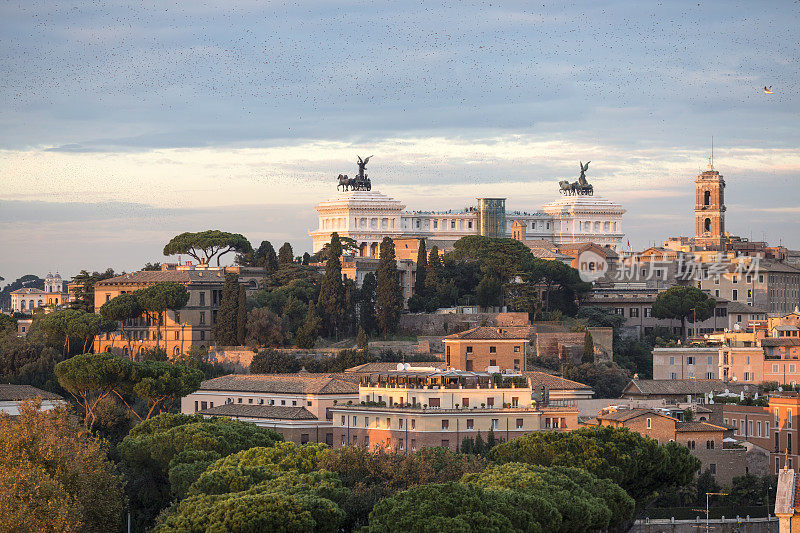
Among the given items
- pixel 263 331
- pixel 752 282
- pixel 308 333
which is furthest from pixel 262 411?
pixel 752 282

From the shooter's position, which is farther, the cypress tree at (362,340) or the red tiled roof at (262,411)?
the cypress tree at (362,340)

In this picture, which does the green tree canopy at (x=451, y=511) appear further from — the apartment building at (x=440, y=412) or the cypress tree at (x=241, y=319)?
the cypress tree at (x=241, y=319)

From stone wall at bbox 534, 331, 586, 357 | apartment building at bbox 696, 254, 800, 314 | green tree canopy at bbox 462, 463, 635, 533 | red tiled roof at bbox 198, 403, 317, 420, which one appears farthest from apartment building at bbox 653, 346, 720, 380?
green tree canopy at bbox 462, 463, 635, 533

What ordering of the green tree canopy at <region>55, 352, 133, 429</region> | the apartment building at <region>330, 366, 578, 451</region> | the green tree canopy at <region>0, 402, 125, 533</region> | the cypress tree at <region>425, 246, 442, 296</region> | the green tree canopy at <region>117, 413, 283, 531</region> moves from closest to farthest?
→ 1. the green tree canopy at <region>0, 402, 125, 533</region>
2. the green tree canopy at <region>117, 413, 283, 531</region>
3. the apartment building at <region>330, 366, 578, 451</region>
4. the green tree canopy at <region>55, 352, 133, 429</region>
5. the cypress tree at <region>425, 246, 442, 296</region>

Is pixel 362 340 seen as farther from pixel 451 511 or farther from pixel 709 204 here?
pixel 709 204

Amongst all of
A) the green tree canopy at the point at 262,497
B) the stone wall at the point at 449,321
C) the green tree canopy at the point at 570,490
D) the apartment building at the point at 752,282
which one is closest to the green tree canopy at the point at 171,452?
the green tree canopy at the point at 262,497

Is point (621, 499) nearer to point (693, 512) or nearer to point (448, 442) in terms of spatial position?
point (693, 512)

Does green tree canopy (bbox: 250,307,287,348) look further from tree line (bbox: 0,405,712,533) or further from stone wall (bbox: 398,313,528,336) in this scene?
tree line (bbox: 0,405,712,533)
